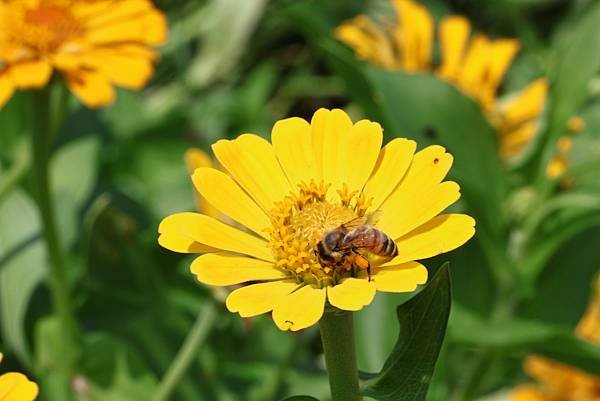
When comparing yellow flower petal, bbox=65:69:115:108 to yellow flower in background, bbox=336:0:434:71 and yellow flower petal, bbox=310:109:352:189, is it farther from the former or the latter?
yellow flower in background, bbox=336:0:434:71

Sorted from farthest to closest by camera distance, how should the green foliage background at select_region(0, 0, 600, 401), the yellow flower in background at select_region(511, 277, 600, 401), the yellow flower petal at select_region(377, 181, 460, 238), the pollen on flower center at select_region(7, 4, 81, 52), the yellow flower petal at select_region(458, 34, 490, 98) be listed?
the yellow flower petal at select_region(458, 34, 490, 98) < the yellow flower in background at select_region(511, 277, 600, 401) < the green foliage background at select_region(0, 0, 600, 401) < the pollen on flower center at select_region(7, 4, 81, 52) < the yellow flower petal at select_region(377, 181, 460, 238)

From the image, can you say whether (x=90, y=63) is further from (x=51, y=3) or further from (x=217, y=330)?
(x=217, y=330)

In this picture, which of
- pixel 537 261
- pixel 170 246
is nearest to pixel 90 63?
pixel 170 246

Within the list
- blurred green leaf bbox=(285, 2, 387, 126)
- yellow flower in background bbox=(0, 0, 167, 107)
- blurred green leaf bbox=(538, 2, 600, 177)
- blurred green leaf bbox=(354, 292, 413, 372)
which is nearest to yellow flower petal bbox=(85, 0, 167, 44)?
yellow flower in background bbox=(0, 0, 167, 107)

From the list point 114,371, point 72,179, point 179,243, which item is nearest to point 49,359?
point 114,371

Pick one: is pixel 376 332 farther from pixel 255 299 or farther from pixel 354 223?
pixel 255 299

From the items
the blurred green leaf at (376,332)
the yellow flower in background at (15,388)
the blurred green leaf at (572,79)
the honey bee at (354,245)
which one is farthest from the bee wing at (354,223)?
the blurred green leaf at (572,79)
